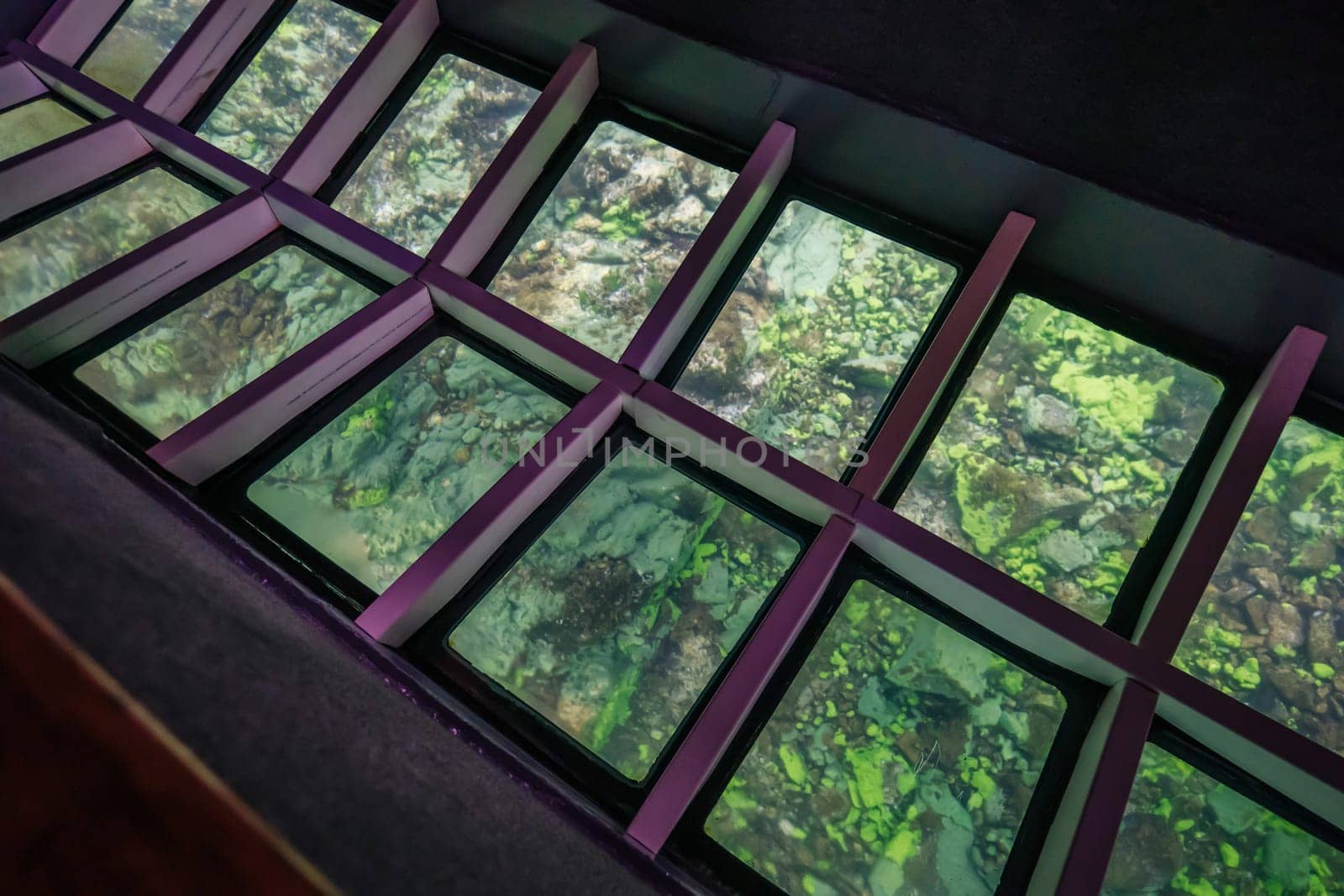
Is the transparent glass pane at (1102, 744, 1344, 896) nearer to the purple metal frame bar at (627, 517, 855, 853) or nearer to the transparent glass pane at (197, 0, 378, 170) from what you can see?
the purple metal frame bar at (627, 517, 855, 853)

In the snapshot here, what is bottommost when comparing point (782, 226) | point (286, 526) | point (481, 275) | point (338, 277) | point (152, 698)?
point (152, 698)

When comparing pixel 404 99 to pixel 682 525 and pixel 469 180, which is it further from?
pixel 682 525

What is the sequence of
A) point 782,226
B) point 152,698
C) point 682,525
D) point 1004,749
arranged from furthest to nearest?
point 782,226, point 682,525, point 1004,749, point 152,698

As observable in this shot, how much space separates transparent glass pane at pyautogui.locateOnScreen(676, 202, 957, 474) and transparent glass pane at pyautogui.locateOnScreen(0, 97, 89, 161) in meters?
1.95

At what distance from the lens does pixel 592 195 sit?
2.01 meters

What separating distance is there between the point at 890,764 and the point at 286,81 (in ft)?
7.78

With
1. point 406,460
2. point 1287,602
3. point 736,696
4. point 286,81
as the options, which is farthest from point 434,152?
point 1287,602

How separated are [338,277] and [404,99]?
55 cm

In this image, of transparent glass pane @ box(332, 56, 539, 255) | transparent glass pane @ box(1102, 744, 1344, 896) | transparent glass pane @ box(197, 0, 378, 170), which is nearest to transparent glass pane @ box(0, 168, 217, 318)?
transparent glass pane @ box(197, 0, 378, 170)

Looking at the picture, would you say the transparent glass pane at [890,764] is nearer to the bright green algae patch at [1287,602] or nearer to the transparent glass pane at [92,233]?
the bright green algae patch at [1287,602]

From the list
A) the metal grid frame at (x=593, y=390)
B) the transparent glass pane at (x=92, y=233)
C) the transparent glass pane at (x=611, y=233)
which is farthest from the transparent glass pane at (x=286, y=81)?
the transparent glass pane at (x=611, y=233)

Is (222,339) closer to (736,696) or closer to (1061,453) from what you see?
(736,696)

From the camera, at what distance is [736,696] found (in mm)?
1348

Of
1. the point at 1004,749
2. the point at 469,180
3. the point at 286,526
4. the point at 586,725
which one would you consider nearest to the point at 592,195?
the point at 469,180
